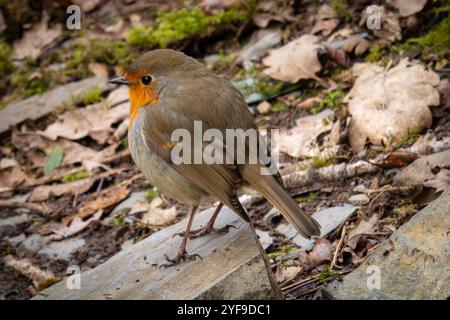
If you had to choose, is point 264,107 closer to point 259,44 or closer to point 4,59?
point 259,44

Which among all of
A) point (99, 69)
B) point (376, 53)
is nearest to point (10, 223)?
point (99, 69)

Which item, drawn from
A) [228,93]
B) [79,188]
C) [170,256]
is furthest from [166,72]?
[79,188]

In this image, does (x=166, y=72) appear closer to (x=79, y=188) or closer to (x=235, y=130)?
(x=235, y=130)

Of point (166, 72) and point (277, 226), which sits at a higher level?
point (166, 72)

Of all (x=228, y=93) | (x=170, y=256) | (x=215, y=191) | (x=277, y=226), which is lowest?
(x=277, y=226)

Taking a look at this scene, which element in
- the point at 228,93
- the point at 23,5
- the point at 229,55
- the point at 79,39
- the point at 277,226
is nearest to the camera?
the point at 228,93

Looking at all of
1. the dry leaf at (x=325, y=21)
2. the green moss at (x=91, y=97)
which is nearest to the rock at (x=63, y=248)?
the green moss at (x=91, y=97)

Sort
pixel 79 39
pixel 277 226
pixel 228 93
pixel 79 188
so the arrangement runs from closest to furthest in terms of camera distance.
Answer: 1. pixel 228 93
2. pixel 277 226
3. pixel 79 188
4. pixel 79 39

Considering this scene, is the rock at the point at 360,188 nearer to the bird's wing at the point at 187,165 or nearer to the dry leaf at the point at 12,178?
the bird's wing at the point at 187,165

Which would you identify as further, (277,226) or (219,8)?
(219,8)
